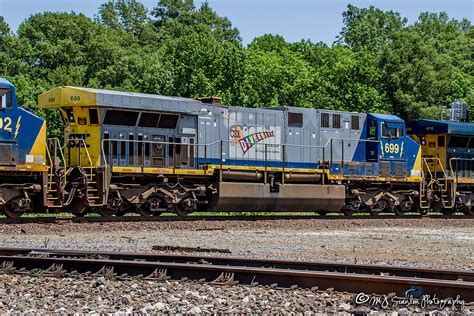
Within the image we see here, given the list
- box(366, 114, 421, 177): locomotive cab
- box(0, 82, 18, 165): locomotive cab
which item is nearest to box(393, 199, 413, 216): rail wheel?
box(366, 114, 421, 177): locomotive cab

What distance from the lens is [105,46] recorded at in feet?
182

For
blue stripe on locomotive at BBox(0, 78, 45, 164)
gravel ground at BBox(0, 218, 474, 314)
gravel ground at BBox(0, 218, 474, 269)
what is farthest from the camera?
blue stripe on locomotive at BBox(0, 78, 45, 164)

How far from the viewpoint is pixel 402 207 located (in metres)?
26.9

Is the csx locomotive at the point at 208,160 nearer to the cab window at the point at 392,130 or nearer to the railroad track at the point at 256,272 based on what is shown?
the cab window at the point at 392,130

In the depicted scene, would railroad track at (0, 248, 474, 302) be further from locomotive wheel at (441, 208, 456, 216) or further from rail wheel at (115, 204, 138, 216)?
locomotive wheel at (441, 208, 456, 216)

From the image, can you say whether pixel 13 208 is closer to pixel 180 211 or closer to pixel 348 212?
pixel 180 211

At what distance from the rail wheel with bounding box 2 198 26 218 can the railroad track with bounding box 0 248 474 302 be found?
7402 millimetres

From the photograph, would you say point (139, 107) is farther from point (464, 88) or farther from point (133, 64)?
point (464, 88)

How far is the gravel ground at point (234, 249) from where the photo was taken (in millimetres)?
7605

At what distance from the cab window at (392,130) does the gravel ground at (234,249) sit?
3831mm

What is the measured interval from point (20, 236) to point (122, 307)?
883 cm

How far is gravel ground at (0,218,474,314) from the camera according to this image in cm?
761

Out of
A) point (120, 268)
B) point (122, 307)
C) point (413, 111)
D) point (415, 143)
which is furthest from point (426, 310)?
point (413, 111)

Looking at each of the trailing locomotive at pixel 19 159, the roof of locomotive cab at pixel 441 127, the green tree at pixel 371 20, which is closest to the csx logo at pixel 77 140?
the trailing locomotive at pixel 19 159
